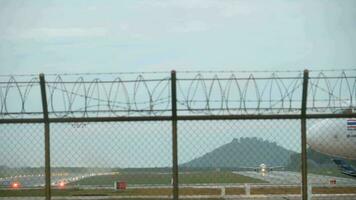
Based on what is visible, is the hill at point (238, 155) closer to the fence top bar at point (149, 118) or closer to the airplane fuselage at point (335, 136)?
the fence top bar at point (149, 118)

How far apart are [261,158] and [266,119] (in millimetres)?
4379

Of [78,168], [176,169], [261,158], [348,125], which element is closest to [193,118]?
[176,169]

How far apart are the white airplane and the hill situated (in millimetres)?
20927

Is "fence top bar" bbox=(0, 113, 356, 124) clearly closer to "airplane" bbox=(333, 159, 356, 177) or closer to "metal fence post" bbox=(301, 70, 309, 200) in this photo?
"metal fence post" bbox=(301, 70, 309, 200)

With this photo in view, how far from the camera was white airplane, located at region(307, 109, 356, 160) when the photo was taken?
3419 cm

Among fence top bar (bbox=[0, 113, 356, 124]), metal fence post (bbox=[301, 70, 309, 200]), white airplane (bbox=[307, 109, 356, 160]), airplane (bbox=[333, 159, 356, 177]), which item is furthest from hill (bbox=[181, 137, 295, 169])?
airplane (bbox=[333, 159, 356, 177])

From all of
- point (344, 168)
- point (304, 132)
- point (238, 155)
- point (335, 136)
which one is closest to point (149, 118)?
point (304, 132)

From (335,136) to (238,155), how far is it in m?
23.4

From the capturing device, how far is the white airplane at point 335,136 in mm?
34188

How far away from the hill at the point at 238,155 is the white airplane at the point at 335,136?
2093cm

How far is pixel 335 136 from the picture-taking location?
34.1 meters

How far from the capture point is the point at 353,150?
35.8m

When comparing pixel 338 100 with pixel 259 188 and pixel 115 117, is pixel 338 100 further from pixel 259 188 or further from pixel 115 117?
pixel 259 188

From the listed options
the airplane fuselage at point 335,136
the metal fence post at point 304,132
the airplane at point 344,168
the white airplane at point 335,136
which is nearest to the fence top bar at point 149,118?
the metal fence post at point 304,132
